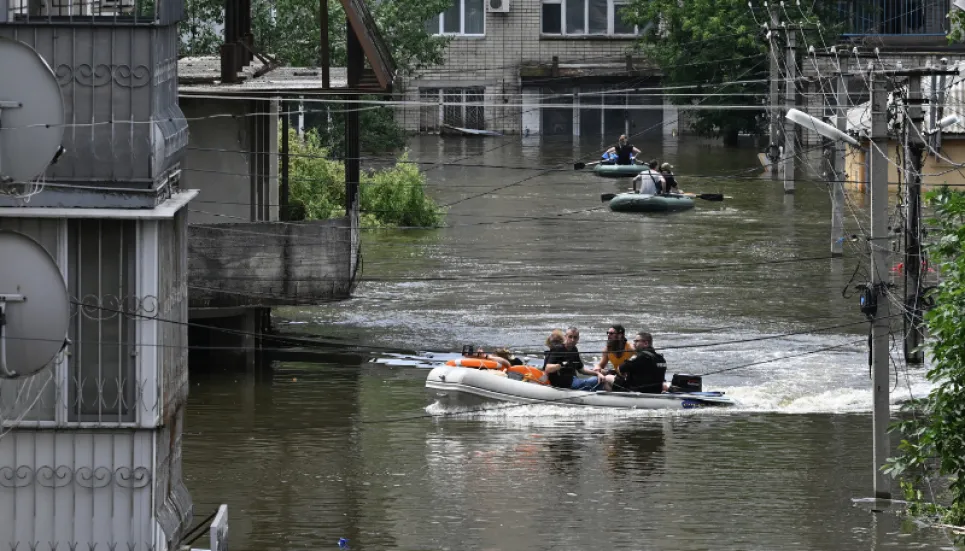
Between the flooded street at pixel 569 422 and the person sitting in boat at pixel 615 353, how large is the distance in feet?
2.20

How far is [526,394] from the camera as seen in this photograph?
25250 mm

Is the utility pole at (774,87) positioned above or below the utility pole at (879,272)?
above

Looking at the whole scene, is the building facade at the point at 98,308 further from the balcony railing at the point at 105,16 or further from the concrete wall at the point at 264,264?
the concrete wall at the point at 264,264

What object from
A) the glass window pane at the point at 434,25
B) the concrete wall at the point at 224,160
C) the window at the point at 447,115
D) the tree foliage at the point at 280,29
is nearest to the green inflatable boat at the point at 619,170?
the tree foliage at the point at 280,29

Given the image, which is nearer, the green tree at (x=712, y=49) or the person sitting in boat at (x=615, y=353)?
the person sitting in boat at (x=615, y=353)

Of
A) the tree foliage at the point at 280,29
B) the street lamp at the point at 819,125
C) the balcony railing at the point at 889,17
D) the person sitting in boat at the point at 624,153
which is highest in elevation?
the balcony railing at the point at 889,17

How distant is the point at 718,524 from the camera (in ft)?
63.2

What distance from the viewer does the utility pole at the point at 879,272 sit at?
19.0 m

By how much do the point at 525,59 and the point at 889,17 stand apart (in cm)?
1323

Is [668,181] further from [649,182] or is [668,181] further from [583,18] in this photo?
[583,18]

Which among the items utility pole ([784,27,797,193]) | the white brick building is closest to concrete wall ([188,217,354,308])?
utility pole ([784,27,797,193])

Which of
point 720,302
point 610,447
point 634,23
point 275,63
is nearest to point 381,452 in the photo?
point 610,447

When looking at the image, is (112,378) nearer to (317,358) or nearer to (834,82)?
(317,358)

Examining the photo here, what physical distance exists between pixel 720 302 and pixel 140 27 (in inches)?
874
